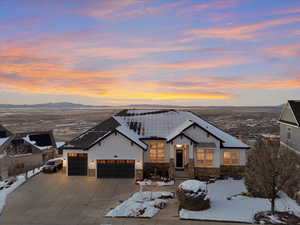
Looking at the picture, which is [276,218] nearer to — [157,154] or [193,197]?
[193,197]

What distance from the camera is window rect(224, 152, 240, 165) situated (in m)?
25.9

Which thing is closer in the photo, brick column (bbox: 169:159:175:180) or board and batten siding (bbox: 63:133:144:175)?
brick column (bbox: 169:159:175:180)

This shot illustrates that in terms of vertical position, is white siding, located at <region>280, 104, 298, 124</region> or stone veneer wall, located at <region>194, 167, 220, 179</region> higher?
white siding, located at <region>280, 104, 298, 124</region>

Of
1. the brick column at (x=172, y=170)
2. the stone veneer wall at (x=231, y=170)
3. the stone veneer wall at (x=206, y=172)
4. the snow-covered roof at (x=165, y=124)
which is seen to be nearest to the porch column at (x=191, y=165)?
the stone veneer wall at (x=206, y=172)

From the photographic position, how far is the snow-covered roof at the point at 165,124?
26781 millimetres

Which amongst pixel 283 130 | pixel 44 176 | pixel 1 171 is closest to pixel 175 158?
pixel 44 176

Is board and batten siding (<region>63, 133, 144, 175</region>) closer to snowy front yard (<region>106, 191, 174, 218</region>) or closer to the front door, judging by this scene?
the front door

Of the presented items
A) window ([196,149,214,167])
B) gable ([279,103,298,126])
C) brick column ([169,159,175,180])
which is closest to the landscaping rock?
window ([196,149,214,167])

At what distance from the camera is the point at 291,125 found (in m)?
30.9

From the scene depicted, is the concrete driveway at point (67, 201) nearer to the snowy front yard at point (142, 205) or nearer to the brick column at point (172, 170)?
the snowy front yard at point (142, 205)

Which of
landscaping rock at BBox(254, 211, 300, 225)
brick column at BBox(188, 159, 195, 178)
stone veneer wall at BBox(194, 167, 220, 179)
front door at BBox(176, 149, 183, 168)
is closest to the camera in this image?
Result: landscaping rock at BBox(254, 211, 300, 225)

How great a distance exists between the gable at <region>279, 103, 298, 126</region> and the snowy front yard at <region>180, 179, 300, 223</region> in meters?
14.2

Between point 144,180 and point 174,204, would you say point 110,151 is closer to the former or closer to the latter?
point 144,180

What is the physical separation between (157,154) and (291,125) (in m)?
17.5
